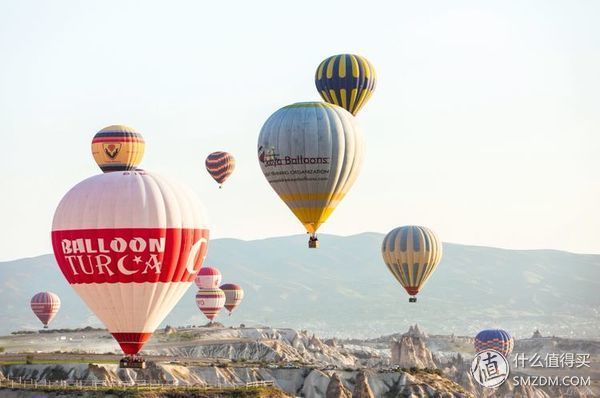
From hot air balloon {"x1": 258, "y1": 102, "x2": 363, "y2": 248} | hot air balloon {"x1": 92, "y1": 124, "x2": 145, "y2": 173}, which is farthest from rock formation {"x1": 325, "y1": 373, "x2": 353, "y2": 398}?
hot air balloon {"x1": 258, "y1": 102, "x2": 363, "y2": 248}

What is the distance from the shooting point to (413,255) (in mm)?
154250

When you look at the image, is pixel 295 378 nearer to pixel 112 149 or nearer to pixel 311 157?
pixel 112 149

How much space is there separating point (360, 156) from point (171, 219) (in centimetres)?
2622

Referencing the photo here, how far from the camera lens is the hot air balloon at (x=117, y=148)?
5591 inches

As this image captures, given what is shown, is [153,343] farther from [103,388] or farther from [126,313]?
[126,313]

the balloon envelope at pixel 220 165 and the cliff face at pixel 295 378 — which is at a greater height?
the balloon envelope at pixel 220 165

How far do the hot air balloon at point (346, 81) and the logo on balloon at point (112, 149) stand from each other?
2648cm

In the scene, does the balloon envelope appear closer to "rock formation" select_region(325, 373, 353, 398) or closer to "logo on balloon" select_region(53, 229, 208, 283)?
"rock formation" select_region(325, 373, 353, 398)

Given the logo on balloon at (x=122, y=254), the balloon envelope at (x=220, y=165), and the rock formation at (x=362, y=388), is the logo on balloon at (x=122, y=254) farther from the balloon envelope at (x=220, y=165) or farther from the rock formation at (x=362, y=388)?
the balloon envelope at (x=220, y=165)

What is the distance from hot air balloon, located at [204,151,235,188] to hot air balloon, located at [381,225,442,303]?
135 ft

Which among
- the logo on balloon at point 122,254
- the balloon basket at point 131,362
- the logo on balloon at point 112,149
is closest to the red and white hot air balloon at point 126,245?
the logo on balloon at point 122,254

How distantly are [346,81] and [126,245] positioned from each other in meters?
39.7

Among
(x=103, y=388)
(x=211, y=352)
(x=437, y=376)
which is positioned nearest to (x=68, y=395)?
(x=103, y=388)

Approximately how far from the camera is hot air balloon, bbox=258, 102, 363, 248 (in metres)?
112
